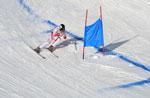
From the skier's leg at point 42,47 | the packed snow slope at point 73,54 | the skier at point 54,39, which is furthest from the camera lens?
the skier at point 54,39

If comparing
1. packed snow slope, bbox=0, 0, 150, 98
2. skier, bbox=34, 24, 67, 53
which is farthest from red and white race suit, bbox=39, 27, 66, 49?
packed snow slope, bbox=0, 0, 150, 98

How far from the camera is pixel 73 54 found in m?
16.7

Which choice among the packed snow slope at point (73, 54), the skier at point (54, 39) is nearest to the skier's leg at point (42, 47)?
Result: the skier at point (54, 39)

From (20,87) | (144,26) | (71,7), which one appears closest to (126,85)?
(20,87)

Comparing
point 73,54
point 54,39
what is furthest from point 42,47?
point 73,54

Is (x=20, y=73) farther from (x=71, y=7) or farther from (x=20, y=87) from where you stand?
(x=71, y=7)

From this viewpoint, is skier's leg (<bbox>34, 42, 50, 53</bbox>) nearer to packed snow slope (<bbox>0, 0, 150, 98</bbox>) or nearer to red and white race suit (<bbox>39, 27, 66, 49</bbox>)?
red and white race suit (<bbox>39, 27, 66, 49</bbox>)

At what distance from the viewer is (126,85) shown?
15000 mm

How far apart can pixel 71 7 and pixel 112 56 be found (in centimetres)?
573

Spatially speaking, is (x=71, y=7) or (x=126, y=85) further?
(x=71, y=7)

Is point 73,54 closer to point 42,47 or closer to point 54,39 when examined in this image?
point 54,39

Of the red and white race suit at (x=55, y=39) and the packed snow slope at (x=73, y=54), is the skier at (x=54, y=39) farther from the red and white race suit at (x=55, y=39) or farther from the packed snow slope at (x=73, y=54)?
the packed snow slope at (x=73, y=54)

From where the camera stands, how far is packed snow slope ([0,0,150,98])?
45.9 feet

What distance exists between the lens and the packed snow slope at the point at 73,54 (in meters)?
14.0
